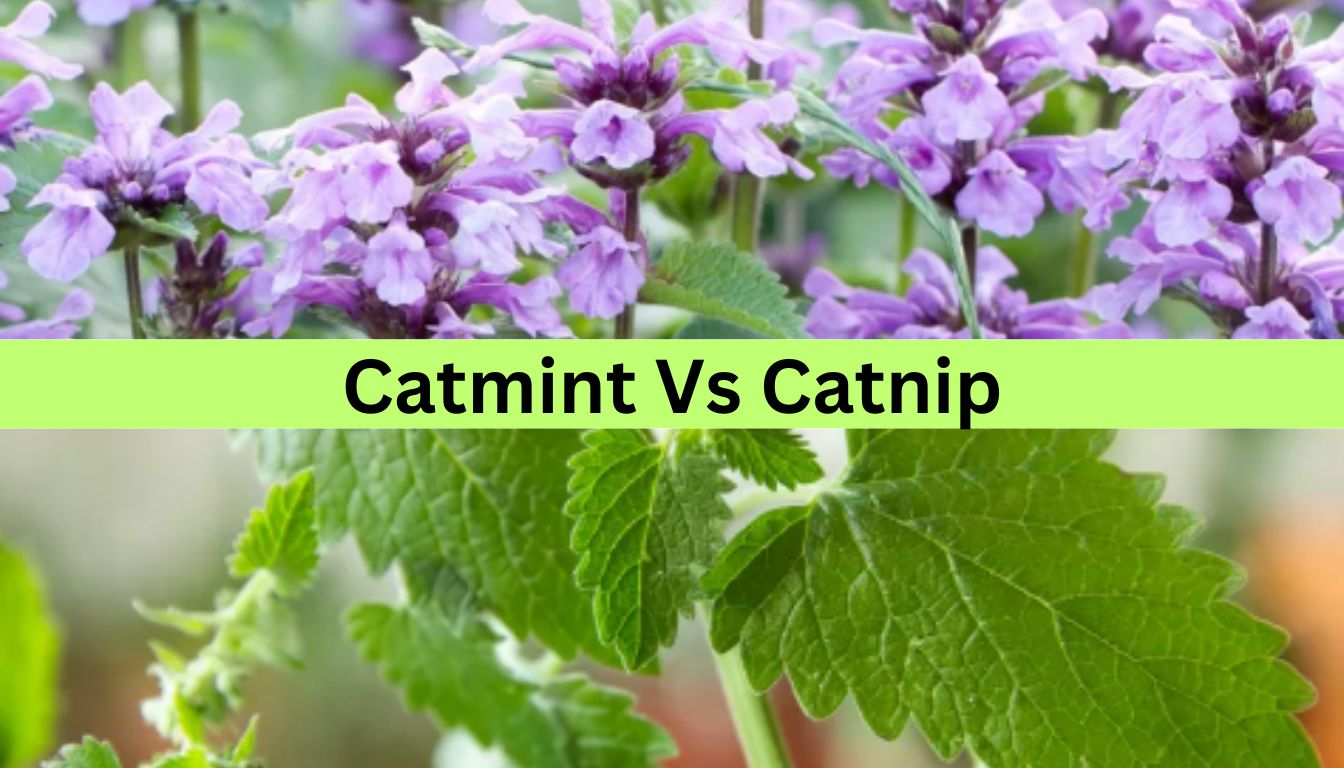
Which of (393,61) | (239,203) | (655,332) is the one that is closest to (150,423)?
(239,203)

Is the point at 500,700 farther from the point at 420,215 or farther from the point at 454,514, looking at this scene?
the point at 420,215

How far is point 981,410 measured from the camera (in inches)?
15.7

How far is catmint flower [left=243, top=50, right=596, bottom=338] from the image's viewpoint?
0.35m

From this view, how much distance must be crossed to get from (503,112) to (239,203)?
0.20 ft

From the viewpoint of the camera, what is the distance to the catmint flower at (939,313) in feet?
1.45

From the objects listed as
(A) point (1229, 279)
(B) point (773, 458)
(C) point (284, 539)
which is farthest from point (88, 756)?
(A) point (1229, 279)

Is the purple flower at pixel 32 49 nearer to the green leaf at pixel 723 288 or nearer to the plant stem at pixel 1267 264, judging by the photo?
the green leaf at pixel 723 288

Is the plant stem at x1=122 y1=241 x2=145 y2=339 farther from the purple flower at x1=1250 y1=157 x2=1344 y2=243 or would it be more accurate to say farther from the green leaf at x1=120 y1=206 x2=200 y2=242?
the purple flower at x1=1250 y1=157 x2=1344 y2=243

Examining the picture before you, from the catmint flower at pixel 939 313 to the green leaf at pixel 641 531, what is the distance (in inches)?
2.6

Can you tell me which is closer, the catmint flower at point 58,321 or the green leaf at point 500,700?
the catmint flower at point 58,321

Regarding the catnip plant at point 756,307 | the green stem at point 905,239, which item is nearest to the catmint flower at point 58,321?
the catnip plant at point 756,307

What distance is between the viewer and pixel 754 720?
439 millimetres

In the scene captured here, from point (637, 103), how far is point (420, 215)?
5 cm

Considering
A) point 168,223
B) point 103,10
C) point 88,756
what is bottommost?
point 88,756
